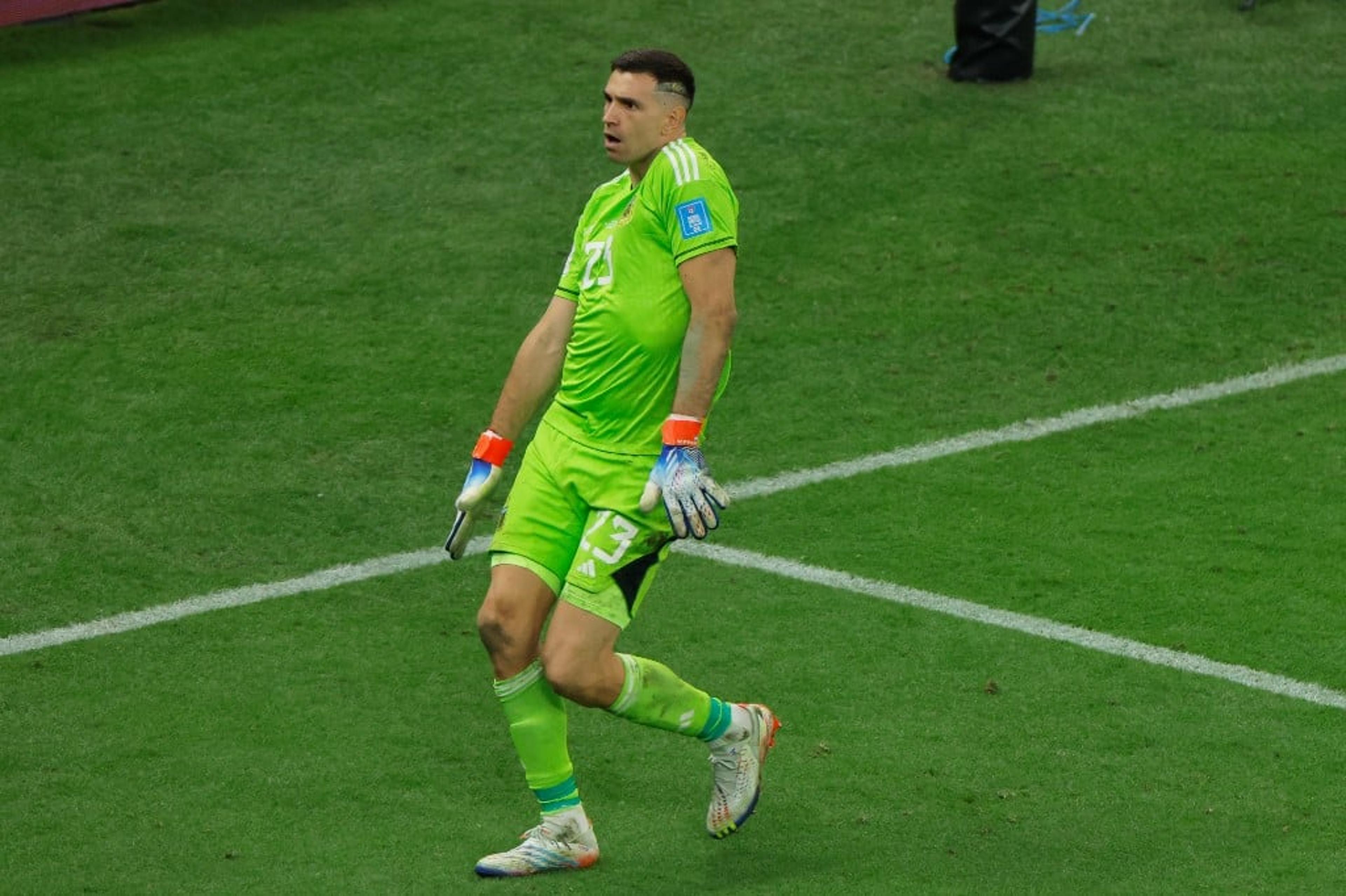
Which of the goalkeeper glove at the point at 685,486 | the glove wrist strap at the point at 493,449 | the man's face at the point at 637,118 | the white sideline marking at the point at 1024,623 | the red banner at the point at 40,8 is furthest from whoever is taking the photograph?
the red banner at the point at 40,8

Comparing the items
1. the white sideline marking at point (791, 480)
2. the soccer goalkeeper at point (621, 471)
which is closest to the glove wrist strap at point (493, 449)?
the soccer goalkeeper at point (621, 471)

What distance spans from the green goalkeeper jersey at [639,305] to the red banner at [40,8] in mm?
7781

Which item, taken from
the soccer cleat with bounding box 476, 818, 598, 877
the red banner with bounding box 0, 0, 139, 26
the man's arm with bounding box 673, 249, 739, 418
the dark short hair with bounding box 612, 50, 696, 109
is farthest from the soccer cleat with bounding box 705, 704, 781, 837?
the red banner with bounding box 0, 0, 139, 26

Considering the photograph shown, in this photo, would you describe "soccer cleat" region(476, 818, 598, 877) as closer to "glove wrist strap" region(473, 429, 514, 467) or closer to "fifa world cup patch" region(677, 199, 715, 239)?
"glove wrist strap" region(473, 429, 514, 467)

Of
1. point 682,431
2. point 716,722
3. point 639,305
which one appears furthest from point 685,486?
point 716,722

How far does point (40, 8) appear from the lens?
502 inches

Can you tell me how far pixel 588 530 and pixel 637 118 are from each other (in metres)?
1.19

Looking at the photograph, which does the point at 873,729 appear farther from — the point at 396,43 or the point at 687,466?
the point at 396,43

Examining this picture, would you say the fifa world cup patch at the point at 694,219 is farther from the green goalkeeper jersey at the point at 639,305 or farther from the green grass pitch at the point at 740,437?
the green grass pitch at the point at 740,437

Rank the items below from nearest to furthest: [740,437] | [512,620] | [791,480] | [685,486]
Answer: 1. [685,486]
2. [512,620]
3. [791,480]
4. [740,437]

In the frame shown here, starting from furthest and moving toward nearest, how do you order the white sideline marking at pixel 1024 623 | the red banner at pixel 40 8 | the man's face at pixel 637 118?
the red banner at pixel 40 8 < the white sideline marking at pixel 1024 623 < the man's face at pixel 637 118

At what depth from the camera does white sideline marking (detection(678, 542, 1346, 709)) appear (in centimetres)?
702

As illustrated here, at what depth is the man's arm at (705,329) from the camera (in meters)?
5.80

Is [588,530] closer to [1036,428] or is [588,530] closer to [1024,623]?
[1024,623]
